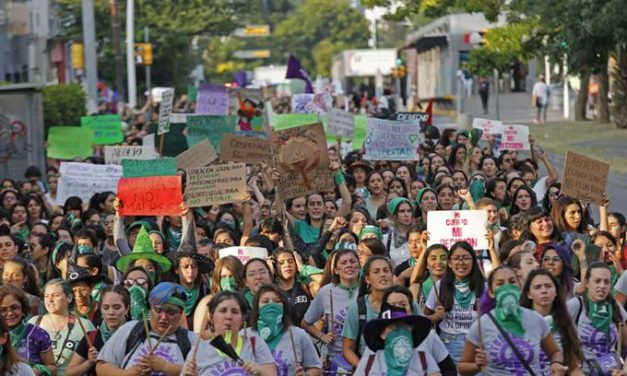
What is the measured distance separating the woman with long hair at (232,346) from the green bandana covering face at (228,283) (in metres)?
1.59

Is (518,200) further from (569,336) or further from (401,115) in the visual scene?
(401,115)

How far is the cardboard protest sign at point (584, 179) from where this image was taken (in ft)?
44.2

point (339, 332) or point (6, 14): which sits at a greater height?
point (6, 14)

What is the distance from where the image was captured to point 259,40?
139 metres

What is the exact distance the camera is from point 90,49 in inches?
1465

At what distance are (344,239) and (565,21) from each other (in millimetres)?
27415

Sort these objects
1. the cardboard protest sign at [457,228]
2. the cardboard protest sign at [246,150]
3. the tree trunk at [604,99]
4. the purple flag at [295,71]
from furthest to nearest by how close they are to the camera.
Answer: the tree trunk at [604,99]
the purple flag at [295,71]
the cardboard protest sign at [246,150]
the cardboard protest sign at [457,228]

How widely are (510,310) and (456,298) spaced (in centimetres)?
168

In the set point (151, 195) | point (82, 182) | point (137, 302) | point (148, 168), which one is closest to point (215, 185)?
point (151, 195)

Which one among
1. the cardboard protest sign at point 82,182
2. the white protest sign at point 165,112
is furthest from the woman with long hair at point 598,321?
the white protest sign at point 165,112

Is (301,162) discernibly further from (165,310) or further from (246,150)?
(165,310)

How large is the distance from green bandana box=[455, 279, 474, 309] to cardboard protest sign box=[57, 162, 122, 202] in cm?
853

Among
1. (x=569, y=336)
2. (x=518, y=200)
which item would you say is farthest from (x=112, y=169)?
(x=569, y=336)

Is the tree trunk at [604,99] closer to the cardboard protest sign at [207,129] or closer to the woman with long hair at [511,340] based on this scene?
the cardboard protest sign at [207,129]
